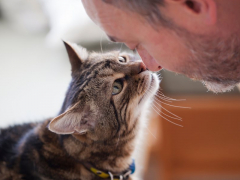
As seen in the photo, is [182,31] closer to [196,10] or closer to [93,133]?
[196,10]

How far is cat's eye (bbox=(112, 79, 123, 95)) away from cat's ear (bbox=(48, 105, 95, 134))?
5.7 inches

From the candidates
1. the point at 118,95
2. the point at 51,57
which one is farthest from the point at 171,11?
the point at 51,57

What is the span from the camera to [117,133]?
141cm

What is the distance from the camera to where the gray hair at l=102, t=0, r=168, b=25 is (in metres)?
0.78

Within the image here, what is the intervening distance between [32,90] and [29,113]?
Result: 21cm

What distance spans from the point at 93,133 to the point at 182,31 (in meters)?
0.71

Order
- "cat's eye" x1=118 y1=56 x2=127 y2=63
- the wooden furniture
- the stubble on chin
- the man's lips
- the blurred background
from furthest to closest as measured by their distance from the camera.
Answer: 1. the wooden furniture
2. the blurred background
3. "cat's eye" x1=118 y1=56 x2=127 y2=63
4. the man's lips
5. the stubble on chin

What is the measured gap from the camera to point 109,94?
1.38 meters

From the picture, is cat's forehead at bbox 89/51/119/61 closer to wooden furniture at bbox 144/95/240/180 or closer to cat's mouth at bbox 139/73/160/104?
cat's mouth at bbox 139/73/160/104

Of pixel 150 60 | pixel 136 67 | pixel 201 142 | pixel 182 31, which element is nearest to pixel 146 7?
pixel 182 31

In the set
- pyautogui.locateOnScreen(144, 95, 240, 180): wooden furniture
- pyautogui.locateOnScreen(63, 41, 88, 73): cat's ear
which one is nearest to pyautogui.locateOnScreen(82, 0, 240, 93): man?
pyautogui.locateOnScreen(63, 41, 88, 73): cat's ear

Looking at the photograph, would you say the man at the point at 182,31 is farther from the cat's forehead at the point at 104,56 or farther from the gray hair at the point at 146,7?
the cat's forehead at the point at 104,56

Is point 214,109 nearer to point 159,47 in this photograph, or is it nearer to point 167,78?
point 167,78

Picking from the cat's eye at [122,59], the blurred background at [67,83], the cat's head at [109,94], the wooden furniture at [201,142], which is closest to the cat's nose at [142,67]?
the cat's head at [109,94]
